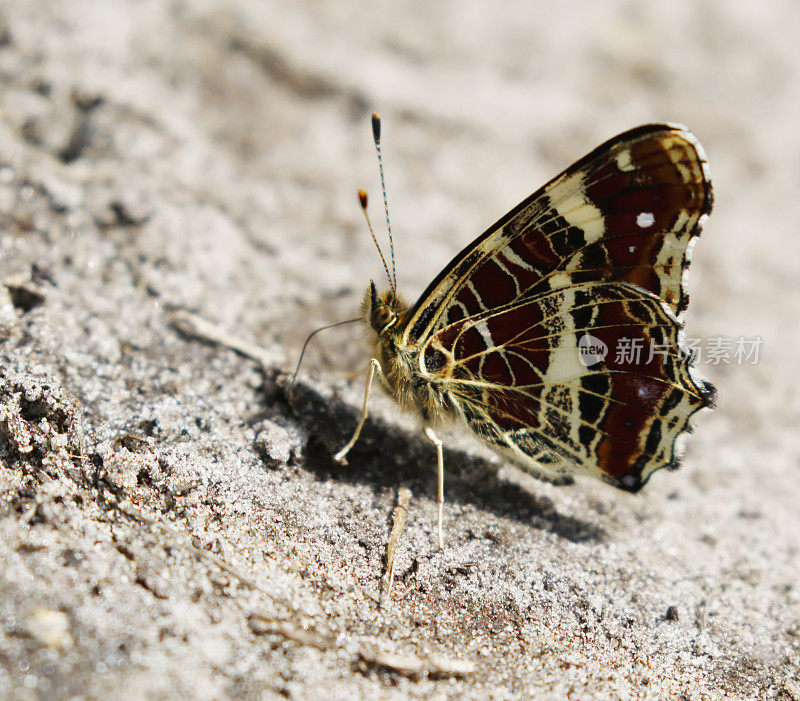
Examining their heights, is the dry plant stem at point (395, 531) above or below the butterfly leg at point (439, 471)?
below

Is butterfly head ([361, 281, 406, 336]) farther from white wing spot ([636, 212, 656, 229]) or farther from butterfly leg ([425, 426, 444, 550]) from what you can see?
white wing spot ([636, 212, 656, 229])

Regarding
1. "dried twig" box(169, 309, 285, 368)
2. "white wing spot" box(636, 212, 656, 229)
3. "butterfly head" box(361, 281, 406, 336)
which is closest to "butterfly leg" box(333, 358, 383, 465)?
"butterfly head" box(361, 281, 406, 336)

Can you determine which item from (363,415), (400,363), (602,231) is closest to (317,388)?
(363,415)

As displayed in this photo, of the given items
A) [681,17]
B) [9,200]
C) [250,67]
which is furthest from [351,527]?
[681,17]

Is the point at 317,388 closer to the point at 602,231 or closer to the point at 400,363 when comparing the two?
the point at 400,363

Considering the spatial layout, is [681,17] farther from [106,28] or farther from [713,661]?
[713,661]

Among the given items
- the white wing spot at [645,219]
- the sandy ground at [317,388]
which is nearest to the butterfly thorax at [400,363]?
the sandy ground at [317,388]

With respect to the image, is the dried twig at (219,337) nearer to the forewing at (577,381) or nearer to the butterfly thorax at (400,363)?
the butterfly thorax at (400,363)
